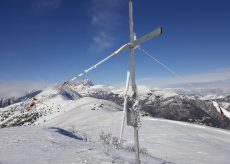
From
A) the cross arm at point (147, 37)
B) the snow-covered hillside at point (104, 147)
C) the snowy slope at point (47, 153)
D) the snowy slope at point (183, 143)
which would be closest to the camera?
the cross arm at point (147, 37)

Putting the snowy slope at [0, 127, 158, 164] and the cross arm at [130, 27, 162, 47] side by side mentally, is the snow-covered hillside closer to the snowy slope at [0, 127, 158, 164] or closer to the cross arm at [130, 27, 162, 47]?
the snowy slope at [0, 127, 158, 164]

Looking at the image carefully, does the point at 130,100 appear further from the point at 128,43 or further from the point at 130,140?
the point at 130,140

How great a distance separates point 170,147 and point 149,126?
45.3 ft

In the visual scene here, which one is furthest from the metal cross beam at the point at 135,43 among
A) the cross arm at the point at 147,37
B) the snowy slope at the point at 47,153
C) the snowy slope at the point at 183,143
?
the snowy slope at the point at 183,143

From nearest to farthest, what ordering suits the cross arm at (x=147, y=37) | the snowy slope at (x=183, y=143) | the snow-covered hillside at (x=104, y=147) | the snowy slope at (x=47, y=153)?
the cross arm at (x=147, y=37) < the snowy slope at (x=47, y=153) < the snow-covered hillside at (x=104, y=147) < the snowy slope at (x=183, y=143)

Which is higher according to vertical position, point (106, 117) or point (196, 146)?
point (106, 117)

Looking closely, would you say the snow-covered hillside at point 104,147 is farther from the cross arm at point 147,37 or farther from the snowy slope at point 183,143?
the cross arm at point 147,37

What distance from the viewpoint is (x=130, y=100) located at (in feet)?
40.9

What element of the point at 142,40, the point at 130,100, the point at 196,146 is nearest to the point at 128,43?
the point at 142,40

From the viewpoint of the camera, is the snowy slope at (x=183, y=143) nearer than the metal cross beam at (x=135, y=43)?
No

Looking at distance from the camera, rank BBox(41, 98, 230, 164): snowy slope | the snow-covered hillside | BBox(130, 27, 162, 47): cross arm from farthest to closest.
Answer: BBox(41, 98, 230, 164): snowy slope → the snow-covered hillside → BBox(130, 27, 162, 47): cross arm

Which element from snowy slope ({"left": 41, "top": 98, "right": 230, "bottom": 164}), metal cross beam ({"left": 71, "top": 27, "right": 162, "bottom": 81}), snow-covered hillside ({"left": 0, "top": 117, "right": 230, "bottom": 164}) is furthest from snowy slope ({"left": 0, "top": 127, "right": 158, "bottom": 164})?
snowy slope ({"left": 41, "top": 98, "right": 230, "bottom": 164})

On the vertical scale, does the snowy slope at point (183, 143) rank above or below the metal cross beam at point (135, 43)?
below

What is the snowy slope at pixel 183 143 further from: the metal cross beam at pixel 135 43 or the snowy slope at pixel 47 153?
the metal cross beam at pixel 135 43
